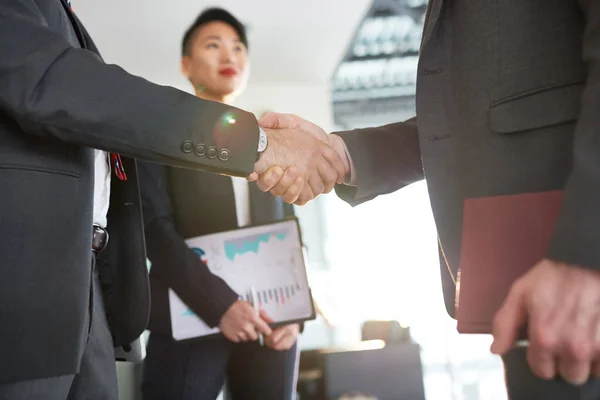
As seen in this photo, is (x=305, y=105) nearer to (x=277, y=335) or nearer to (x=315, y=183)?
(x=277, y=335)

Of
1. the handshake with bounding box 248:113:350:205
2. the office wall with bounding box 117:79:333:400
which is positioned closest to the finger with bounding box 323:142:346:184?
→ the handshake with bounding box 248:113:350:205

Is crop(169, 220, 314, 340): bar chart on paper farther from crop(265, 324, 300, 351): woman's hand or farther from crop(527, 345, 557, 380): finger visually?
crop(527, 345, 557, 380): finger

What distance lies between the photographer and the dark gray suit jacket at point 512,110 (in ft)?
1.50

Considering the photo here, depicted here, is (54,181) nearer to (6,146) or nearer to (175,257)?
(6,146)

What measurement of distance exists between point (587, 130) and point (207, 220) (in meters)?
1.21

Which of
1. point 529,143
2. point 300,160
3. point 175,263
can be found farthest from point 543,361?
point 175,263

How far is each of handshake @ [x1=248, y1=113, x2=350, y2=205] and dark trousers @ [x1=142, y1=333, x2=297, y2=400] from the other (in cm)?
55

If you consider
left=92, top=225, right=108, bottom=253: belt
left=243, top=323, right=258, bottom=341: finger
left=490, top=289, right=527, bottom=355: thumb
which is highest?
left=92, top=225, right=108, bottom=253: belt

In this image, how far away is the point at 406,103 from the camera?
6133 mm

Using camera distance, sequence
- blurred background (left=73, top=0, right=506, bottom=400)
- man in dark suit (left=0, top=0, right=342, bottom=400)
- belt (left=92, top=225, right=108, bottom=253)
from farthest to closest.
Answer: blurred background (left=73, top=0, right=506, bottom=400) → belt (left=92, top=225, right=108, bottom=253) → man in dark suit (left=0, top=0, right=342, bottom=400)

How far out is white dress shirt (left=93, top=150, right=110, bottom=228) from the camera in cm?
84

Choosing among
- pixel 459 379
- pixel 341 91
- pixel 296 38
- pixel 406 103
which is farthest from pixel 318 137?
pixel 406 103

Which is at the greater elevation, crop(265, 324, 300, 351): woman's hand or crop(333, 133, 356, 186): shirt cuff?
crop(333, 133, 356, 186): shirt cuff

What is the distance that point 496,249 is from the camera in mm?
512
